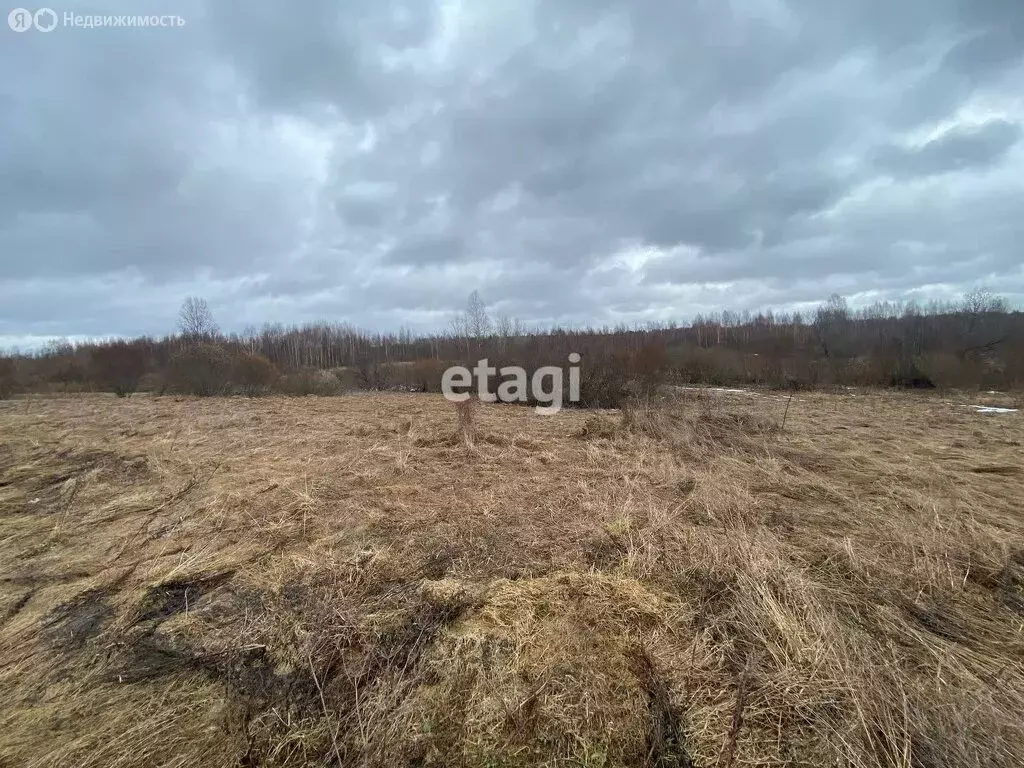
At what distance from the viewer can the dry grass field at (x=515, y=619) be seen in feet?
6.32

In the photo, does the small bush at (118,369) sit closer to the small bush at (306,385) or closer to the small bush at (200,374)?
the small bush at (200,374)

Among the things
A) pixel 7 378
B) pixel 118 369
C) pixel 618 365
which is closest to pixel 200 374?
pixel 118 369

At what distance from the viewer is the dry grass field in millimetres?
1927

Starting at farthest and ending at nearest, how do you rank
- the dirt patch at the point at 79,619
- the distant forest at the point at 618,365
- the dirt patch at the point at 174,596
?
1. the distant forest at the point at 618,365
2. the dirt patch at the point at 174,596
3. the dirt patch at the point at 79,619

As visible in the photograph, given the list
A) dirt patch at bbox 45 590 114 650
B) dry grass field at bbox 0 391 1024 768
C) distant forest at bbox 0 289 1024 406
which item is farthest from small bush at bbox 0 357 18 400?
dirt patch at bbox 45 590 114 650

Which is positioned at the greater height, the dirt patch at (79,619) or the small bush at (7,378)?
the small bush at (7,378)

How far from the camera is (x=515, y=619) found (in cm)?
266

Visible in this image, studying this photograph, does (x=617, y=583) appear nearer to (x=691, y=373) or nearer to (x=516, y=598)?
(x=516, y=598)

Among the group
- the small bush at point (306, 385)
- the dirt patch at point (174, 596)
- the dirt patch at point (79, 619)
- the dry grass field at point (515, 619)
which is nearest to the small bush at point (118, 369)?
the small bush at point (306, 385)

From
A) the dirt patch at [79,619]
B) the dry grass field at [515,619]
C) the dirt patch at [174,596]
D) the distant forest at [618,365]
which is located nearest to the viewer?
the dry grass field at [515,619]

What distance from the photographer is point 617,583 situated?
3008mm

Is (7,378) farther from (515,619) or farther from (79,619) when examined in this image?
(515,619)

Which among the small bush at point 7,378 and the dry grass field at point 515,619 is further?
the small bush at point 7,378

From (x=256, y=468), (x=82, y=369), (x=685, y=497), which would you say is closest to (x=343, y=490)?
(x=256, y=468)
